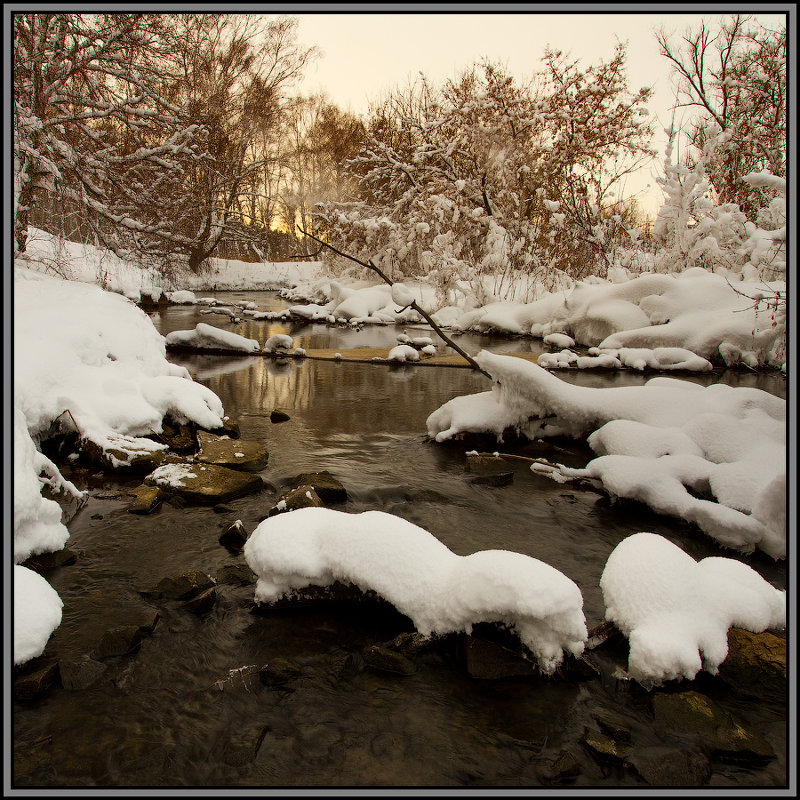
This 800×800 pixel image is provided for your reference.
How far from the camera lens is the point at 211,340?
12.5 metres

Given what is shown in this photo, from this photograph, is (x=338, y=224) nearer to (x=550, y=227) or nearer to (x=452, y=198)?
(x=452, y=198)

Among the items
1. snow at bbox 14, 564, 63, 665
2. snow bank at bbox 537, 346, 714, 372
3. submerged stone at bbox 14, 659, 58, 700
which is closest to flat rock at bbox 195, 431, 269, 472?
snow at bbox 14, 564, 63, 665

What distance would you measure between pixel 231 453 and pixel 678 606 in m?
4.14

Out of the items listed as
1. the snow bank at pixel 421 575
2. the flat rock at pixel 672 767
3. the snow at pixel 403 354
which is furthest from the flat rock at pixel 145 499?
the snow at pixel 403 354

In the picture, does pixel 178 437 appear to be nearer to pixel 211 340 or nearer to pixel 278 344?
pixel 278 344

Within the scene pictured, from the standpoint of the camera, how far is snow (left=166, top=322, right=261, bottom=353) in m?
12.4

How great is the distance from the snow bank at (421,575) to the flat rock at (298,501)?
2.99ft

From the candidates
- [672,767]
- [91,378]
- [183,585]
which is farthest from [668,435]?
[91,378]

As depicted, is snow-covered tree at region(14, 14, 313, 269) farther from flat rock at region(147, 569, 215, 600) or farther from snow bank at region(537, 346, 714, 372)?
snow bank at region(537, 346, 714, 372)

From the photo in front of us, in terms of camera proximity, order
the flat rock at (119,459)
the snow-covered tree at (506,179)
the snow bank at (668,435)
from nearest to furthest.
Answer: the snow bank at (668,435) < the flat rock at (119,459) < the snow-covered tree at (506,179)

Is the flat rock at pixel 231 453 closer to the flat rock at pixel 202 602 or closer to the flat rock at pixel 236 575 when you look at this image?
the flat rock at pixel 236 575

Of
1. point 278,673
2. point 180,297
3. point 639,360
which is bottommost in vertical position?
point 278,673

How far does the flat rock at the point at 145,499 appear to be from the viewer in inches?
173

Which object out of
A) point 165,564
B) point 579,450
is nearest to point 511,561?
point 165,564
